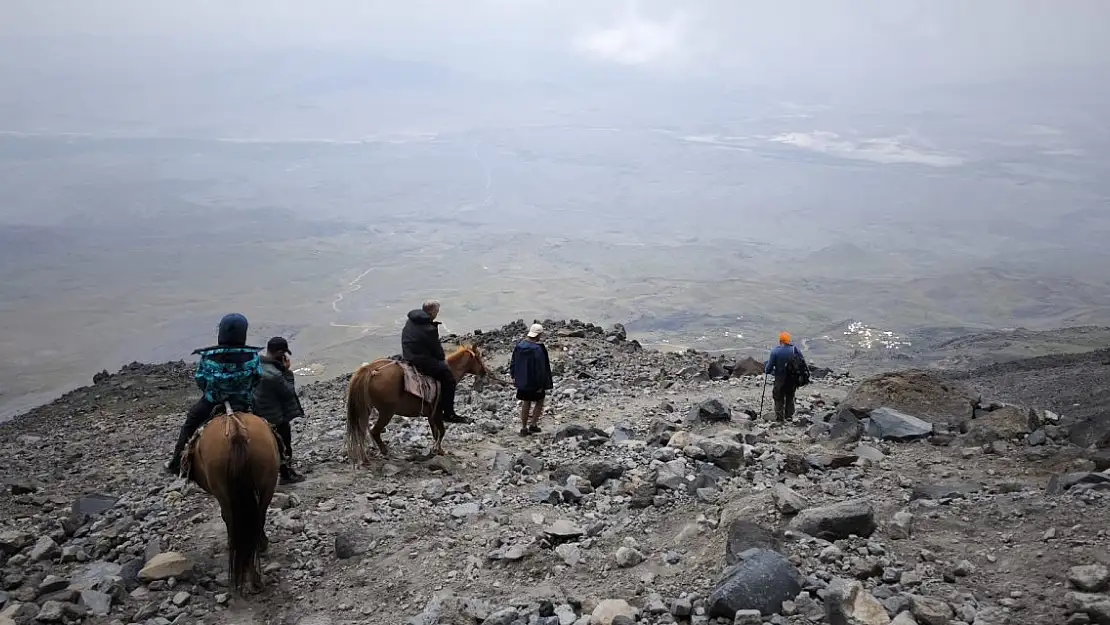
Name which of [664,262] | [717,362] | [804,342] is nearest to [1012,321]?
[804,342]

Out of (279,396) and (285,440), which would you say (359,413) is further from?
(279,396)

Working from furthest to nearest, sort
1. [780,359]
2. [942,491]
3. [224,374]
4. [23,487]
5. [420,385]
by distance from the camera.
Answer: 1. [780,359]
2. [23,487]
3. [420,385]
4. [942,491]
5. [224,374]

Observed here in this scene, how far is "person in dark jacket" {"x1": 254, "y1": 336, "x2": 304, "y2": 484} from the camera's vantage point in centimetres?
864

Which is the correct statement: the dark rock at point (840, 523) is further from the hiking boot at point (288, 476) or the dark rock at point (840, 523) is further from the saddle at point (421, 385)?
the hiking boot at point (288, 476)

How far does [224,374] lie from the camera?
7.49 m

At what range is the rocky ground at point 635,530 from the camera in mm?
5836

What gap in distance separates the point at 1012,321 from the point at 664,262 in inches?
2656

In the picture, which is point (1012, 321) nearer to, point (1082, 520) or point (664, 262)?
point (664, 262)

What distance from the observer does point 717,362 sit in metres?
18.8

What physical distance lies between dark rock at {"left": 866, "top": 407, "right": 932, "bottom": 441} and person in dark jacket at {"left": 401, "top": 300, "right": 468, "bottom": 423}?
5583mm

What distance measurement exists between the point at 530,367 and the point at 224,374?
16.2 ft

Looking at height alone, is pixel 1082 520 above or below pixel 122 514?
above

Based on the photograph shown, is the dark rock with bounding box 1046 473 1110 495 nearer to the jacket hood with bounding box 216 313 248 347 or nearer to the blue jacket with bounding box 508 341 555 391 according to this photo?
the blue jacket with bounding box 508 341 555 391

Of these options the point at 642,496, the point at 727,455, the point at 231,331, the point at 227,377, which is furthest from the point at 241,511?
the point at 727,455
